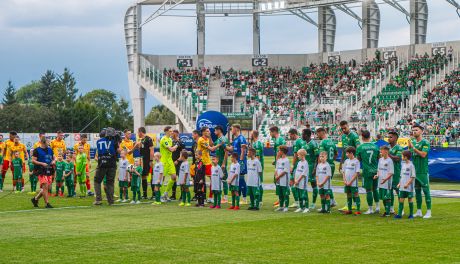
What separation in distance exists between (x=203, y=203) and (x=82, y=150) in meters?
5.63

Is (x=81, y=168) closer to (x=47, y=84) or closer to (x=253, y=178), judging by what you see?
(x=253, y=178)

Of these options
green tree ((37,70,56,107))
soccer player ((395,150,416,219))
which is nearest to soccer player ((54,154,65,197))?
soccer player ((395,150,416,219))

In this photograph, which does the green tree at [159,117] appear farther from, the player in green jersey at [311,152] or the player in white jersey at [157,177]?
the player in green jersey at [311,152]

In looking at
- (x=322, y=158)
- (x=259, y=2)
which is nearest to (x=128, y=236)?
(x=322, y=158)

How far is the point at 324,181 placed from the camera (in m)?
18.0

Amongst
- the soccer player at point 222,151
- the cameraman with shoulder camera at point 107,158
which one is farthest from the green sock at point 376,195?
the cameraman with shoulder camera at point 107,158

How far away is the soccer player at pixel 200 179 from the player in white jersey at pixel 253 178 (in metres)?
1.58

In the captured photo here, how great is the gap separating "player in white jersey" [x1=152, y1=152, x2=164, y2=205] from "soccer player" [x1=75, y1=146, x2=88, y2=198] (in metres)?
3.58

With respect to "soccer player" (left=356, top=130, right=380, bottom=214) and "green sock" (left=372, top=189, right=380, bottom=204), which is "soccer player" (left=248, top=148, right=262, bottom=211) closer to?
"soccer player" (left=356, top=130, right=380, bottom=214)

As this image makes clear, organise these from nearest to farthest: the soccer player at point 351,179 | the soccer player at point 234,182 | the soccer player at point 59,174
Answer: the soccer player at point 351,179
the soccer player at point 234,182
the soccer player at point 59,174

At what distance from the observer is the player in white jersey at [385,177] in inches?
679

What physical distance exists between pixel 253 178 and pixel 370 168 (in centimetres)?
297

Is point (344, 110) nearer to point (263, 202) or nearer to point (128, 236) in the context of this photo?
point (263, 202)

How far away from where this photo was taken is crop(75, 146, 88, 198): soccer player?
23969 mm
